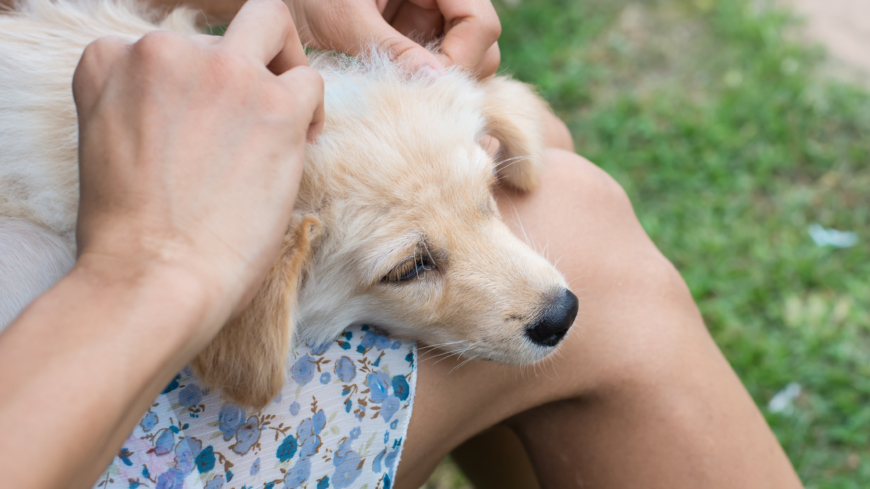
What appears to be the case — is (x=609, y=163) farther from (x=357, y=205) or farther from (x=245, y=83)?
(x=245, y=83)

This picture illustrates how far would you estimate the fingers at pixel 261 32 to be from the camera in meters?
1.06

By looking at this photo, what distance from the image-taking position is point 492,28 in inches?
74.5

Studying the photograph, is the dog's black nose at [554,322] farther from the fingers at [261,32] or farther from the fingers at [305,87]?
the fingers at [261,32]

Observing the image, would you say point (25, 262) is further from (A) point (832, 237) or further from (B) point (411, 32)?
(A) point (832, 237)

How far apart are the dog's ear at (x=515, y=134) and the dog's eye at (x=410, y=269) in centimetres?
41

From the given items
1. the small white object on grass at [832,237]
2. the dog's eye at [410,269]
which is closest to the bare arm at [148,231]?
the dog's eye at [410,269]

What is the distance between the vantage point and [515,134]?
181 cm

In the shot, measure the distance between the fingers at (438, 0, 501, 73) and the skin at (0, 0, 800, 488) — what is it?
2.32ft

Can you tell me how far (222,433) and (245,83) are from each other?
0.74 meters

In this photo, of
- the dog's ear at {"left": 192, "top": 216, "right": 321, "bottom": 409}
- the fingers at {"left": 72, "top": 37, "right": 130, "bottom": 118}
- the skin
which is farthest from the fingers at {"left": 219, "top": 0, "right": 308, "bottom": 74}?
the dog's ear at {"left": 192, "top": 216, "right": 321, "bottom": 409}

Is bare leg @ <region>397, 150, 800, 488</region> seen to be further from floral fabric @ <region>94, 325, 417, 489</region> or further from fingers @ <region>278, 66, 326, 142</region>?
fingers @ <region>278, 66, 326, 142</region>

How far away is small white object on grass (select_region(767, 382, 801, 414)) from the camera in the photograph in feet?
9.93

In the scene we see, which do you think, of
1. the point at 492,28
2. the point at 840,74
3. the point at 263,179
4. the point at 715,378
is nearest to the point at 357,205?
the point at 263,179

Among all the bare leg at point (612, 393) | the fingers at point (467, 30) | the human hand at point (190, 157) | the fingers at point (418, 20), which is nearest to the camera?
the human hand at point (190, 157)
